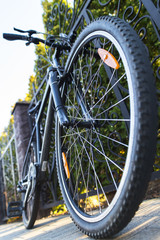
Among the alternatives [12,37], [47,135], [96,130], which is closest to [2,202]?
[47,135]

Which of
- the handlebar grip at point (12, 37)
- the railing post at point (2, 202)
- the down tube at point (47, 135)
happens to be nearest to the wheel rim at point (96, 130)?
the down tube at point (47, 135)

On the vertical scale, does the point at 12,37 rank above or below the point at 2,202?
above

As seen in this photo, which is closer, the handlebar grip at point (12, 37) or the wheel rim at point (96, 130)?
the wheel rim at point (96, 130)

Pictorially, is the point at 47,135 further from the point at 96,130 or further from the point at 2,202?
the point at 2,202

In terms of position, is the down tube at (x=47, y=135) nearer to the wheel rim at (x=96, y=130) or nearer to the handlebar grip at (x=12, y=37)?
the wheel rim at (x=96, y=130)

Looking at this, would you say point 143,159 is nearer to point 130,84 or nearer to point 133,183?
point 133,183

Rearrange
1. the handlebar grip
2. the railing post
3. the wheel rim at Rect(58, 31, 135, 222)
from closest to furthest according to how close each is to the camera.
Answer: the wheel rim at Rect(58, 31, 135, 222) → the handlebar grip → the railing post

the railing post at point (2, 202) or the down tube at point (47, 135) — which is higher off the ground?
the down tube at point (47, 135)

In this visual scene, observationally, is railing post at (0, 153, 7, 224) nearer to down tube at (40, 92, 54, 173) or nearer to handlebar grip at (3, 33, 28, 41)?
down tube at (40, 92, 54, 173)

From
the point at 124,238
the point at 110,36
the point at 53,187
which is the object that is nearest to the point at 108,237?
the point at 124,238

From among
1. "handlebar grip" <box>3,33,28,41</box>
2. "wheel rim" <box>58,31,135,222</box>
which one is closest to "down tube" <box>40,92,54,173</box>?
"wheel rim" <box>58,31,135,222</box>

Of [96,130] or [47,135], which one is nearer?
[96,130]

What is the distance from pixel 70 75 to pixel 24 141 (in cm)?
205

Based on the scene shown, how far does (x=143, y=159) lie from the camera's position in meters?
0.73
